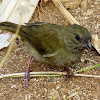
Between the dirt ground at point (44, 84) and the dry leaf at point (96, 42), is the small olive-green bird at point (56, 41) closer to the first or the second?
the dirt ground at point (44, 84)

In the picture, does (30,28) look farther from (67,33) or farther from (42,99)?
(42,99)

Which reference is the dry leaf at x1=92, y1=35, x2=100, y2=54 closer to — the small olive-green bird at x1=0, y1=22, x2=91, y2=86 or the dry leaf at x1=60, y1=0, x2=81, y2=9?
the small olive-green bird at x1=0, y1=22, x2=91, y2=86

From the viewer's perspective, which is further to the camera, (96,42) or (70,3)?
(70,3)

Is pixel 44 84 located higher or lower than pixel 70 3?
lower

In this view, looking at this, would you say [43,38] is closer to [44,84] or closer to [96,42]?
[44,84]

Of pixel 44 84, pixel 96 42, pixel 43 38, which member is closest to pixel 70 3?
pixel 96 42

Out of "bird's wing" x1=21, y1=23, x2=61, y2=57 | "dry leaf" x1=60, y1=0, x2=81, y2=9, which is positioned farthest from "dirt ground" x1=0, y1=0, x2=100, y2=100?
"dry leaf" x1=60, y1=0, x2=81, y2=9

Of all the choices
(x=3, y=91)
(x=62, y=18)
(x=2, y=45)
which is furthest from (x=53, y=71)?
(x=62, y=18)

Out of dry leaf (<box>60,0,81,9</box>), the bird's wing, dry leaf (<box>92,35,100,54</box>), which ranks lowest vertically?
dry leaf (<box>92,35,100,54</box>)

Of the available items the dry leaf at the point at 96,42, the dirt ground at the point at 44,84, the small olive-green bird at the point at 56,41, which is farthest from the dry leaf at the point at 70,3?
the small olive-green bird at the point at 56,41
